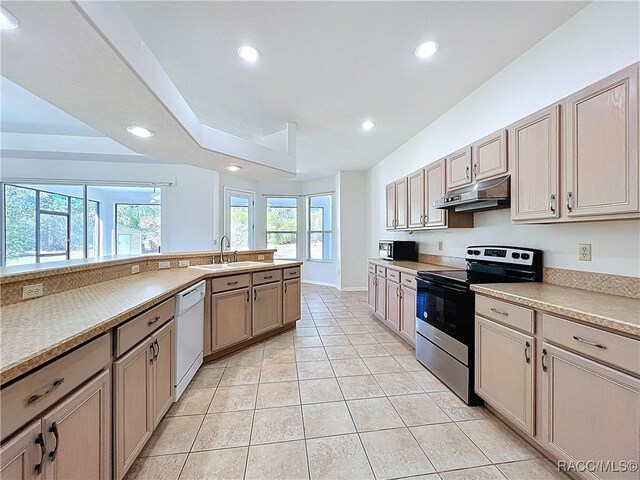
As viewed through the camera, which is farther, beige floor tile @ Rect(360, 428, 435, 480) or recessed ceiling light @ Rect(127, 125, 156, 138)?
recessed ceiling light @ Rect(127, 125, 156, 138)

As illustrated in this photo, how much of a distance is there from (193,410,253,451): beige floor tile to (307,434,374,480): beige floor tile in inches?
17.5

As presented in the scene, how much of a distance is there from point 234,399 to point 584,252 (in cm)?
272

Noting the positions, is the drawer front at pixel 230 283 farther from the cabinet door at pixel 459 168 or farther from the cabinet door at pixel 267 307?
the cabinet door at pixel 459 168

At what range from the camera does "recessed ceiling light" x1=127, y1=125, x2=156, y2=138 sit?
7.51ft

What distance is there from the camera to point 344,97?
9.70 feet

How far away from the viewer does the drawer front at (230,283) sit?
2788mm

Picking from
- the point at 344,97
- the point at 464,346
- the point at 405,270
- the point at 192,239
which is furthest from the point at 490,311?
the point at 192,239

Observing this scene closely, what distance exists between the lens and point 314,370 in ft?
8.73

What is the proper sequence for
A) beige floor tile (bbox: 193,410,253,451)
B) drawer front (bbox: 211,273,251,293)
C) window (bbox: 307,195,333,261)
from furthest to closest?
1. window (bbox: 307,195,333,261)
2. drawer front (bbox: 211,273,251,293)
3. beige floor tile (bbox: 193,410,253,451)

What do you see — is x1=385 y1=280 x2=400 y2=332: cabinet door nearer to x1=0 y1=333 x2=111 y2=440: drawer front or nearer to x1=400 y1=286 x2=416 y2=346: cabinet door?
x1=400 y1=286 x2=416 y2=346: cabinet door

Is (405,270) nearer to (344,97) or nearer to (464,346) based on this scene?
(464,346)

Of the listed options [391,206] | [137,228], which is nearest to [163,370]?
[391,206]

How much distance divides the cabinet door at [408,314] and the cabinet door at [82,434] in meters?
2.65

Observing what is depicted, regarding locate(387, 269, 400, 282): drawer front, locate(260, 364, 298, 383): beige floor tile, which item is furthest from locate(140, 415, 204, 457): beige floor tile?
locate(387, 269, 400, 282): drawer front
